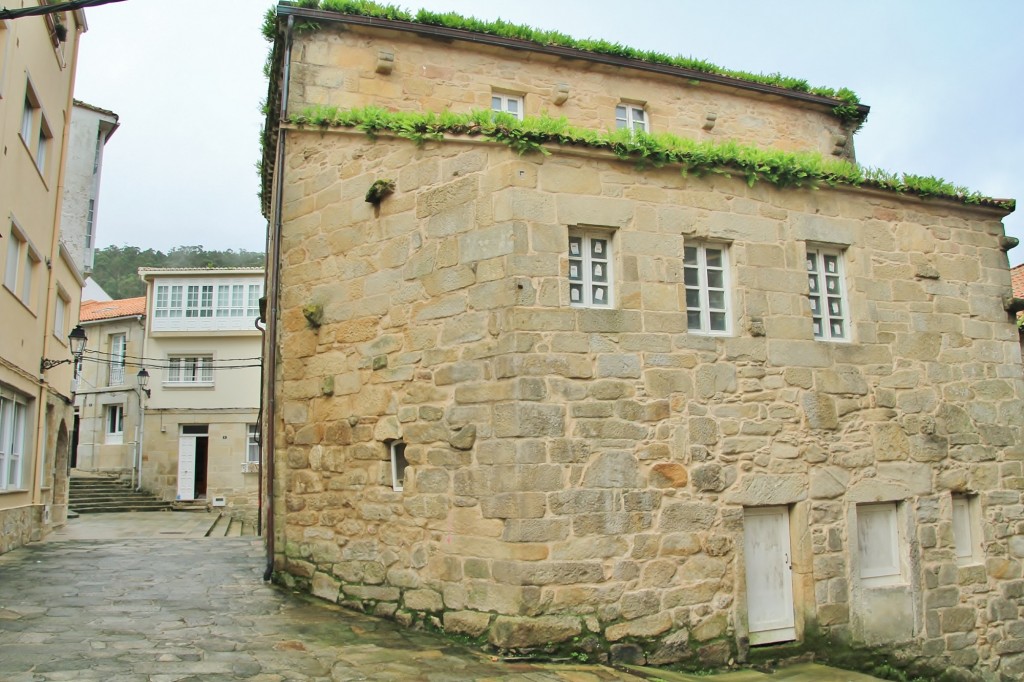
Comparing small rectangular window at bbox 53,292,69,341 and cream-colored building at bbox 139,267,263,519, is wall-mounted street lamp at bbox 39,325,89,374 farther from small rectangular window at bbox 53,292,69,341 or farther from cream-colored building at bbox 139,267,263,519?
cream-colored building at bbox 139,267,263,519

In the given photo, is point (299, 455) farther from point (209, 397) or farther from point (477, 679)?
point (209, 397)

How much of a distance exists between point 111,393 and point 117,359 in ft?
3.67

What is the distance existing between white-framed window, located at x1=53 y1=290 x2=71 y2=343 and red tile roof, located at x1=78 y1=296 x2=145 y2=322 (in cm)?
1070

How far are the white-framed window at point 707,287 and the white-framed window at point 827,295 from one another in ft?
3.18

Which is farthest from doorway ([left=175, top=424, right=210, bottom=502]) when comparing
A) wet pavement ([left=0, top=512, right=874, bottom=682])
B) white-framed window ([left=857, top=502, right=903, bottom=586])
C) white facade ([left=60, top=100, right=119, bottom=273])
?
white-framed window ([left=857, top=502, right=903, bottom=586])

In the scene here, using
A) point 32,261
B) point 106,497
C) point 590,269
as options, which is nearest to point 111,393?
point 106,497

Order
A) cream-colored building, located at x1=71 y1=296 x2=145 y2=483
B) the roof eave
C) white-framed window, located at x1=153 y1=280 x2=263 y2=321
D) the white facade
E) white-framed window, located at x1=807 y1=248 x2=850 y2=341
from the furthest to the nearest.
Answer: white-framed window, located at x1=153 y1=280 x2=263 y2=321 < cream-colored building, located at x1=71 y1=296 x2=145 y2=483 < the white facade < the roof eave < white-framed window, located at x1=807 y1=248 x2=850 y2=341

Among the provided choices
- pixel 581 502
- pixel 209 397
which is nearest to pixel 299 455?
pixel 581 502

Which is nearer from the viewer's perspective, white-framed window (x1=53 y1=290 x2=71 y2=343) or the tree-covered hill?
white-framed window (x1=53 y1=290 x2=71 y2=343)

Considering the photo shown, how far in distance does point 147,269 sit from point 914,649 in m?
24.4

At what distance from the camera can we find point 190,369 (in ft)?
82.8

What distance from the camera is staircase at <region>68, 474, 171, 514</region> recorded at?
70.3 ft

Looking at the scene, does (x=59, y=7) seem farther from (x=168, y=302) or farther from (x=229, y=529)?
(x=168, y=302)

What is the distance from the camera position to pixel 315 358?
315 inches
